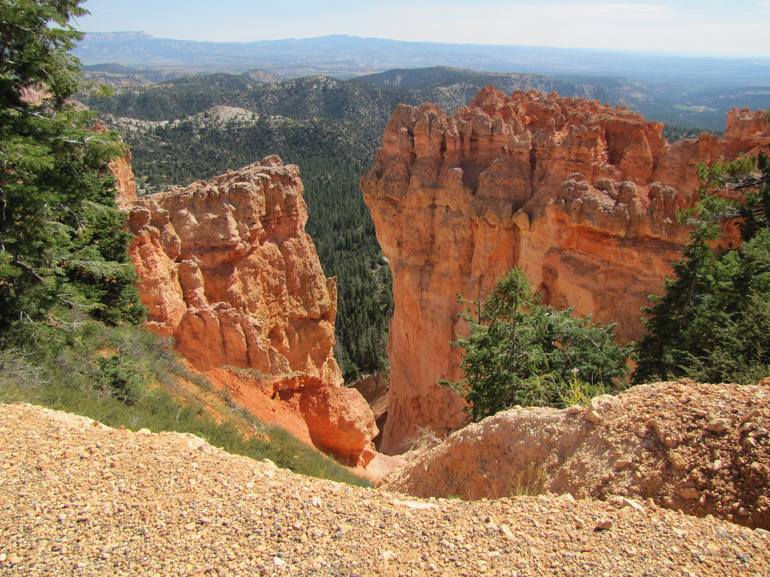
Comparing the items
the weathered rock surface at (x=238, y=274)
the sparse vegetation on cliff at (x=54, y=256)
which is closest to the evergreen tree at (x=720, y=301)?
the sparse vegetation on cliff at (x=54, y=256)

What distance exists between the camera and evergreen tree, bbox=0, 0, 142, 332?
8252 mm

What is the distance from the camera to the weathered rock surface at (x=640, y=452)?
5195 millimetres

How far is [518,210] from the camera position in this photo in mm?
20078

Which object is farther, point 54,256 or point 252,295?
point 252,295

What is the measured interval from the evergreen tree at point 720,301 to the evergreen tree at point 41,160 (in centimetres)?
1057

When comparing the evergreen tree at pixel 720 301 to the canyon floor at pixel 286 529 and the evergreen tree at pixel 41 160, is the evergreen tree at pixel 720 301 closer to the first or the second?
the canyon floor at pixel 286 529

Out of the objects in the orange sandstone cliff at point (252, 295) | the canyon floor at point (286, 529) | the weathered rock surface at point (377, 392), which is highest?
the canyon floor at point (286, 529)

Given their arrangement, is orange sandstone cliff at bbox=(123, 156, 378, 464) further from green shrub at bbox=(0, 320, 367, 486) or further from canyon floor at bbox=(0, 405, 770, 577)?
canyon floor at bbox=(0, 405, 770, 577)

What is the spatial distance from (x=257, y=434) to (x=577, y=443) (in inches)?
265

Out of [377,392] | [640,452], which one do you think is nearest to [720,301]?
[640,452]

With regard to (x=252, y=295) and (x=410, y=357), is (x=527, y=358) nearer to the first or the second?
(x=252, y=295)

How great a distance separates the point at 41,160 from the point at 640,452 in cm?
888

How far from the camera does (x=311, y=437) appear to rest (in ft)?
49.1

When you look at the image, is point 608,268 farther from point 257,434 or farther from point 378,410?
point 378,410
